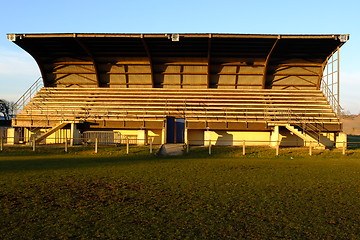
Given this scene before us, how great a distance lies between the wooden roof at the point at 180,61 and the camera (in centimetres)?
2808

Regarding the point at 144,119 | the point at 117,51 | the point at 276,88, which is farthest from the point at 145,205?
the point at 276,88

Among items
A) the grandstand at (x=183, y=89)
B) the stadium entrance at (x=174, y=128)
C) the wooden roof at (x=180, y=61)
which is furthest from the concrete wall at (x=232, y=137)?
the wooden roof at (x=180, y=61)

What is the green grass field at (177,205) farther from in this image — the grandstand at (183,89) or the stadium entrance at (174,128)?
the stadium entrance at (174,128)

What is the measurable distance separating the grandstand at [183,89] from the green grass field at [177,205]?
13638 millimetres

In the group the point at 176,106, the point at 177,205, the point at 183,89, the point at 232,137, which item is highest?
the point at 183,89

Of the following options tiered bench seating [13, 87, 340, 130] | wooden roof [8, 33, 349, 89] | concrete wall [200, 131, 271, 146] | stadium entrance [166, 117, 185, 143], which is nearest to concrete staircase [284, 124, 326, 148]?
tiered bench seating [13, 87, 340, 130]

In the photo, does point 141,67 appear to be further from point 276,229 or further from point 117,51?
point 276,229

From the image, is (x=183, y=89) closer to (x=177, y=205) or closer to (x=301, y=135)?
(x=301, y=135)

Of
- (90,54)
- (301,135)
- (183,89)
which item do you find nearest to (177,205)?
(301,135)

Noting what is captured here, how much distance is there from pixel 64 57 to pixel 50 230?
2837 cm

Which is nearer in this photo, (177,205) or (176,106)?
(177,205)

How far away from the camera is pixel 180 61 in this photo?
3080cm

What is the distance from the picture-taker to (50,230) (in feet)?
17.5

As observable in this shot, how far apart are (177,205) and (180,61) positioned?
24.9m
